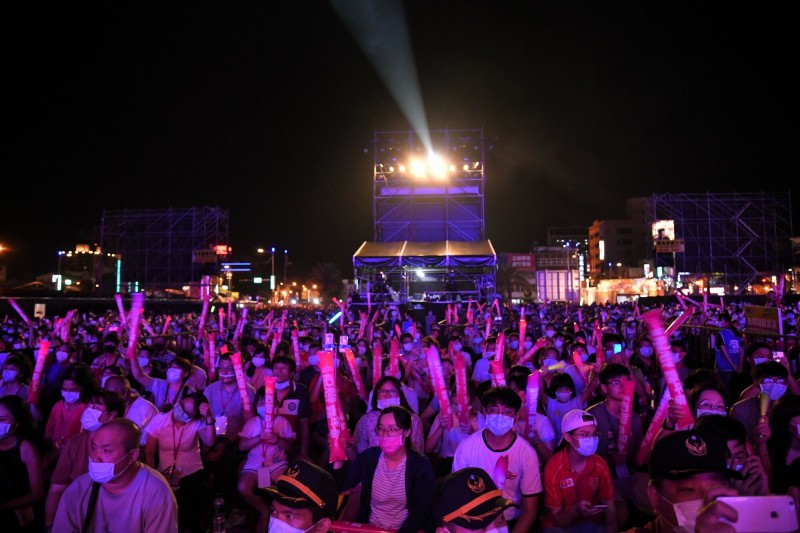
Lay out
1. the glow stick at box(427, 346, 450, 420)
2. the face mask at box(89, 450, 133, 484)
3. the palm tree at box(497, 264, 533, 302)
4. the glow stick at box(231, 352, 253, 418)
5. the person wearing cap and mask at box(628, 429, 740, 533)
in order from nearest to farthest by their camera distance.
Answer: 1. the person wearing cap and mask at box(628, 429, 740, 533)
2. the face mask at box(89, 450, 133, 484)
3. the glow stick at box(427, 346, 450, 420)
4. the glow stick at box(231, 352, 253, 418)
5. the palm tree at box(497, 264, 533, 302)

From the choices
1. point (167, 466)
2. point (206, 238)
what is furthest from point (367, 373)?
point (206, 238)

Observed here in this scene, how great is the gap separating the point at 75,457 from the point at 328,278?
7465cm

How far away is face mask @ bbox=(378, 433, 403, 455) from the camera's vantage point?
3586 mm

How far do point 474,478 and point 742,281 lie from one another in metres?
59.4

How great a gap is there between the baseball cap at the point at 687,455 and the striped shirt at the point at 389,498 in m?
1.59

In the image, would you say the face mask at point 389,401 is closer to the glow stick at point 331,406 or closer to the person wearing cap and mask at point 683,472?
the glow stick at point 331,406

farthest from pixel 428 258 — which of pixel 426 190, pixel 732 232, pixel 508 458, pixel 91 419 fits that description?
pixel 732 232

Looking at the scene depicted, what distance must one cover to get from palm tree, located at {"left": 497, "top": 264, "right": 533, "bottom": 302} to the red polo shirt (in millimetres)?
61426

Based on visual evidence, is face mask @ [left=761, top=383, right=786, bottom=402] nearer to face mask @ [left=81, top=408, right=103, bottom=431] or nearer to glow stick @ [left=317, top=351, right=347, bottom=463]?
glow stick @ [left=317, top=351, right=347, bottom=463]

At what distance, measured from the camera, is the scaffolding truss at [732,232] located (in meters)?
52.6

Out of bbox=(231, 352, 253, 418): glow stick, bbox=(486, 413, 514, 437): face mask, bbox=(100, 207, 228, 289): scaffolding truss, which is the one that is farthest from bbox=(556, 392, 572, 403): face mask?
bbox=(100, 207, 228, 289): scaffolding truss

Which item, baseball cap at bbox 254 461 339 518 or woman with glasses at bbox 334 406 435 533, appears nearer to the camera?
baseball cap at bbox 254 461 339 518

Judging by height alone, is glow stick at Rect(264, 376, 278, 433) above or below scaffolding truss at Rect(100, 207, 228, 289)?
below

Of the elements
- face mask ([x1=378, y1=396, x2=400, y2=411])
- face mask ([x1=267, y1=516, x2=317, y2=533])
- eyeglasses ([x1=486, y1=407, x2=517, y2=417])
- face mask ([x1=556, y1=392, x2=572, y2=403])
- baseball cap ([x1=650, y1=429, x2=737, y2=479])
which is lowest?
face mask ([x1=267, y1=516, x2=317, y2=533])
